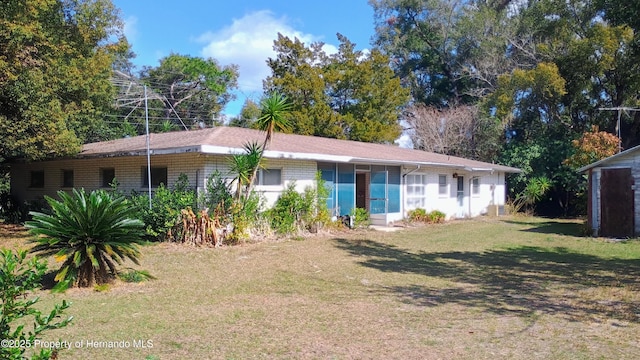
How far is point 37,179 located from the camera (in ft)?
66.8

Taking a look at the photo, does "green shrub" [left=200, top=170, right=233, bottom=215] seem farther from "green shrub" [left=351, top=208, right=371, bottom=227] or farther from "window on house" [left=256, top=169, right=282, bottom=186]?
"green shrub" [left=351, top=208, right=371, bottom=227]

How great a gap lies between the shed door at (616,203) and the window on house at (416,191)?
682cm

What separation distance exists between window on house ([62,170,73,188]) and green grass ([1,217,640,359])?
8.68 metres

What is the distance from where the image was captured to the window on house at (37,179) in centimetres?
2010

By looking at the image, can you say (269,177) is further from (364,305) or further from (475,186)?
(475,186)

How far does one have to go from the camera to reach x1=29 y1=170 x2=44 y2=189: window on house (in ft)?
66.0

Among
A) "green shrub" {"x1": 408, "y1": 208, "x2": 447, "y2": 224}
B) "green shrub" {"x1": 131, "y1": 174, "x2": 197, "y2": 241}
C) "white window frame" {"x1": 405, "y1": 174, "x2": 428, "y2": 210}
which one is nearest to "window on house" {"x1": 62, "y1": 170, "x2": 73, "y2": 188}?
"green shrub" {"x1": 131, "y1": 174, "x2": 197, "y2": 241}

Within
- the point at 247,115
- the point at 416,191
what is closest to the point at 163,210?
the point at 416,191

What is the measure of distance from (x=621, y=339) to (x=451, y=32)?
117 feet

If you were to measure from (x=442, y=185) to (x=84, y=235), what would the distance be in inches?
688

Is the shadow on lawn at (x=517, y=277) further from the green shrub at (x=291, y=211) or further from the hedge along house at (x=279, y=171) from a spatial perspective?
the hedge along house at (x=279, y=171)

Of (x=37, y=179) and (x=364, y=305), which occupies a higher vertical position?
(x=37, y=179)

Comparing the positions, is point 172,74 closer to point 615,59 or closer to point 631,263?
point 615,59

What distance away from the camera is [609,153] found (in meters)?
22.2
